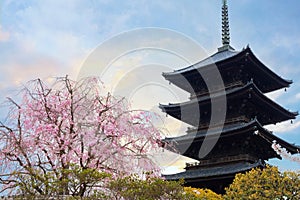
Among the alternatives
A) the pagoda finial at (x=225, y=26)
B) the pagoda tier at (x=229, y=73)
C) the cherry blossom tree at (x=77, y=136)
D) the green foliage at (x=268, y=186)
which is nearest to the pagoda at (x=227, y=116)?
the pagoda tier at (x=229, y=73)

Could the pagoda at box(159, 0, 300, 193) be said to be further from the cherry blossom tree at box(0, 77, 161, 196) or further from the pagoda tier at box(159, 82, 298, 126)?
the cherry blossom tree at box(0, 77, 161, 196)

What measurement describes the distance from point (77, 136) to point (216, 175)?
1443cm

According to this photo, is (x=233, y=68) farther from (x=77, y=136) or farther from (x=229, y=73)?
(x=77, y=136)

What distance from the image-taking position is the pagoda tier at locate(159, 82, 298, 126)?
25612 mm

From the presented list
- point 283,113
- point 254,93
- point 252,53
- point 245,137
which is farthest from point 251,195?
point 283,113

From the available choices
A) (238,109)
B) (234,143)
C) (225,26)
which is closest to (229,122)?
(238,109)

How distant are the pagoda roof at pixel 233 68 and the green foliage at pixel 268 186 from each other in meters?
9.08

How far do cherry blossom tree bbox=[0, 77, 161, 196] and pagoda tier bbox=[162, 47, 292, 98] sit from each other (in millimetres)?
14876

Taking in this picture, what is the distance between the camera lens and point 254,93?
25234 mm

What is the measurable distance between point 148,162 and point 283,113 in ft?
63.7

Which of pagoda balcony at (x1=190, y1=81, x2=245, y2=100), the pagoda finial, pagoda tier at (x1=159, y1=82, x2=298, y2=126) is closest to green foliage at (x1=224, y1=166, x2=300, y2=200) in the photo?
pagoda tier at (x1=159, y1=82, x2=298, y2=126)

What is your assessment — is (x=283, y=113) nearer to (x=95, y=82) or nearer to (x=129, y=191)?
(x=95, y=82)

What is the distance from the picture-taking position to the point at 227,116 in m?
26.8

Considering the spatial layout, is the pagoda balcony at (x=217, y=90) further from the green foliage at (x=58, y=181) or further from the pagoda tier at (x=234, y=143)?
the green foliage at (x=58, y=181)
